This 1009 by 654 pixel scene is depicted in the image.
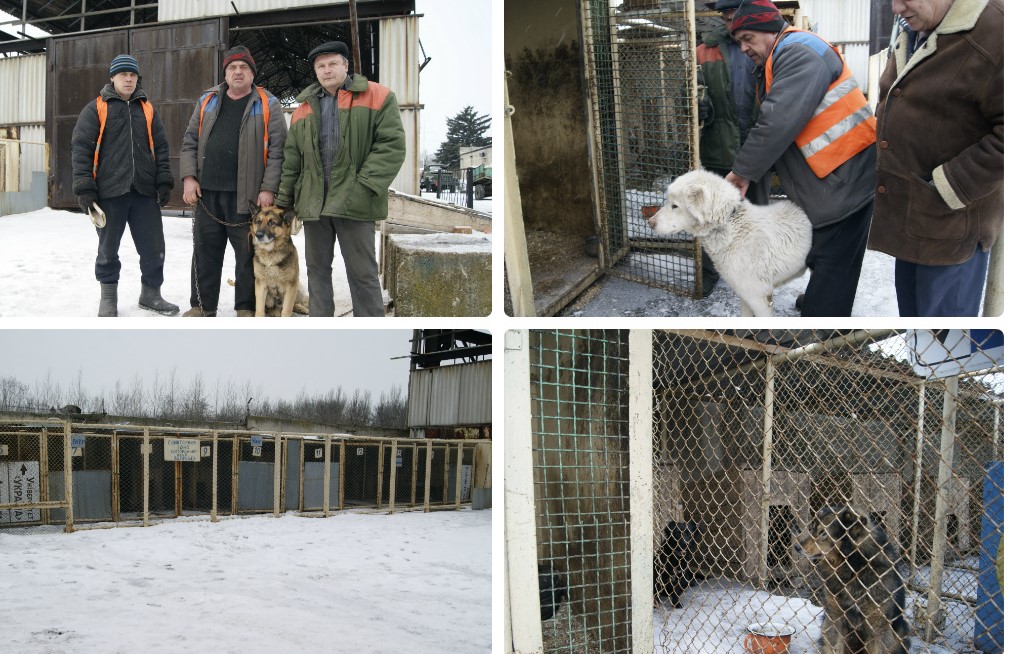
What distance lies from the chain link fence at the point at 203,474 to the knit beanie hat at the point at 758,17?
29.2ft

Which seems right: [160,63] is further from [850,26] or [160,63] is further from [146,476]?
[146,476]

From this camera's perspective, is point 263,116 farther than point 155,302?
No

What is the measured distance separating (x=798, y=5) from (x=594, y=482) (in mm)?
3189

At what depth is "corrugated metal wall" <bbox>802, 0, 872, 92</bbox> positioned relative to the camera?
420cm

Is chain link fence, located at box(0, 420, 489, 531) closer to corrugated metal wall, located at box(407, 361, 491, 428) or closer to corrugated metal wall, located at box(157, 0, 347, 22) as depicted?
corrugated metal wall, located at box(407, 361, 491, 428)

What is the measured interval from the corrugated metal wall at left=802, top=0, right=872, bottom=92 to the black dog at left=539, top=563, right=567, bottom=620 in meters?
3.55

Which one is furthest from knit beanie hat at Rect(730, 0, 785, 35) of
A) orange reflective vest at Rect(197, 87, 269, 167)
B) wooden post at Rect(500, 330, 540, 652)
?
A: orange reflective vest at Rect(197, 87, 269, 167)

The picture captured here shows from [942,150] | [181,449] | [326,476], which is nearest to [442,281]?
[942,150]

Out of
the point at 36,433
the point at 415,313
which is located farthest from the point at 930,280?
the point at 36,433

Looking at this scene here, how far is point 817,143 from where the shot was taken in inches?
123

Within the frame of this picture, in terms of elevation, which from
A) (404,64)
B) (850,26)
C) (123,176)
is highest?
(404,64)

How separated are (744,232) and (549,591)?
2.00m

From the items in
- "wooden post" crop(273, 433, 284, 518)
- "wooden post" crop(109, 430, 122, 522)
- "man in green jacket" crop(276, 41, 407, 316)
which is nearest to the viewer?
"man in green jacket" crop(276, 41, 407, 316)

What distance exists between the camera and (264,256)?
4.06 metres
